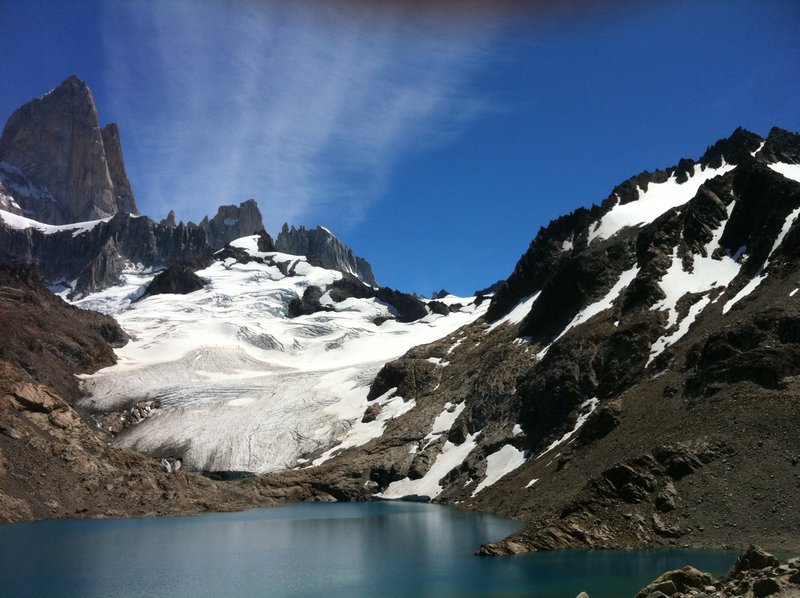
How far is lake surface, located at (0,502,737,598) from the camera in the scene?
1260 inches

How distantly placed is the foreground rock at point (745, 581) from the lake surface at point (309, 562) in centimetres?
532

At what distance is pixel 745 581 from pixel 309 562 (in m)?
26.2

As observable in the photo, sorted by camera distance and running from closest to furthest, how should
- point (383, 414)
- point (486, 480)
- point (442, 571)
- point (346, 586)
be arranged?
point (346, 586), point (442, 571), point (486, 480), point (383, 414)

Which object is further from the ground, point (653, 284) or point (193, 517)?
point (653, 284)

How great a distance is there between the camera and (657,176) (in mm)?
119312

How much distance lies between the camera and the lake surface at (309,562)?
32000 mm

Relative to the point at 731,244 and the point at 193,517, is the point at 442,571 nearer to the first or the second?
the point at 193,517

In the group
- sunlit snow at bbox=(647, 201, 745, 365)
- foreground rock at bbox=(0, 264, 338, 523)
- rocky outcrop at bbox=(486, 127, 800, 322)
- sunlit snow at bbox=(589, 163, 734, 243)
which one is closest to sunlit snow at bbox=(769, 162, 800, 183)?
rocky outcrop at bbox=(486, 127, 800, 322)

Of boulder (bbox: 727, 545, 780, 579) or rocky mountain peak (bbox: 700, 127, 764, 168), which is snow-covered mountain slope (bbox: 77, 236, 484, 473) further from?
boulder (bbox: 727, 545, 780, 579)

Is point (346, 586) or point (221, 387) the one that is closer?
point (346, 586)

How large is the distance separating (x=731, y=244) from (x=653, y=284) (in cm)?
970

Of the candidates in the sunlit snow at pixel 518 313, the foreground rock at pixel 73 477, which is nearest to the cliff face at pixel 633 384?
the sunlit snow at pixel 518 313

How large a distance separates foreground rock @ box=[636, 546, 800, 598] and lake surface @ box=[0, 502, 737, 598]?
5.32 m

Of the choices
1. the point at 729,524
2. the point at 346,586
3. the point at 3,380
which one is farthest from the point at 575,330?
the point at 3,380
